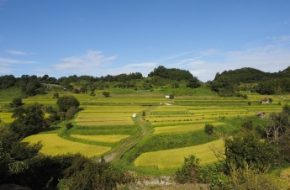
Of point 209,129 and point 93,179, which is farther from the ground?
point 209,129

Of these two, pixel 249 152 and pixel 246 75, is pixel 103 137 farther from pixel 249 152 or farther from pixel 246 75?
pixel 246 75

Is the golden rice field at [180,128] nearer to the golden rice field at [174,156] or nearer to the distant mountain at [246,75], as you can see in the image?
the golden rice field at [174,156]

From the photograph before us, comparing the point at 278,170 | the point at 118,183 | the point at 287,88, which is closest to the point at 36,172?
the point at 118,183

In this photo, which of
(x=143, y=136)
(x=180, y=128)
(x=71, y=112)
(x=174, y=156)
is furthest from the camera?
(x=71, y=112)

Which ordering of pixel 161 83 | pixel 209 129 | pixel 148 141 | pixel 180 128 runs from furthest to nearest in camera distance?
pixel 161 83, pixel 180 128, pixel 209 129, pixel 148 141

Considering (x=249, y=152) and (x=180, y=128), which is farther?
(x=180, y=128)

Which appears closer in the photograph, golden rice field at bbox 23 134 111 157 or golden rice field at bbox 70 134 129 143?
golden rice field at bbox 23 134 111 157

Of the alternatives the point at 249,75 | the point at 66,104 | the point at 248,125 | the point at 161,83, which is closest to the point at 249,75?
the point at 249,75

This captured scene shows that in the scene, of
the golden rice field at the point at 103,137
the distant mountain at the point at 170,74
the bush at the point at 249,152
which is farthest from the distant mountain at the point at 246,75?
the bush at the point at 249,152

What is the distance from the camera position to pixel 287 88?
11412 cm

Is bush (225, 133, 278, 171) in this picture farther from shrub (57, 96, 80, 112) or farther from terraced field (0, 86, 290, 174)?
shrub (57, 96, 80, 112)

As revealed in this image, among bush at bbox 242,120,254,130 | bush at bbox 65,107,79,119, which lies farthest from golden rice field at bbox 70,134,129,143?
bush at bbox 242,120,254,130

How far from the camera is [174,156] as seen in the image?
38.0 metres

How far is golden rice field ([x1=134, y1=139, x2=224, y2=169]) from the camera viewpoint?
3497 cm
